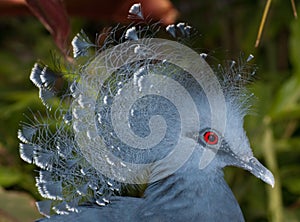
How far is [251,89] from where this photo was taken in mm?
2475

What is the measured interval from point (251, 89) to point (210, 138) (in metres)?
0.67

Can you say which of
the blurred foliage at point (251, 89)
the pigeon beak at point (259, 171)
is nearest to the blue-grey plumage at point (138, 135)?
the pigeon beak at point (259, 171)

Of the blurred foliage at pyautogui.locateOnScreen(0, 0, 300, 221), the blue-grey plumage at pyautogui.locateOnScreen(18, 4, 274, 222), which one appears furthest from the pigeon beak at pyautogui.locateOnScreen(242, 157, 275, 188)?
the blurred foliage at pyautogui.locateOnScreen(0, 0, 300, 221)

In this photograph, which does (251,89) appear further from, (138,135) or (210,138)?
(138,135)

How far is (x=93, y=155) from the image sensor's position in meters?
1.85

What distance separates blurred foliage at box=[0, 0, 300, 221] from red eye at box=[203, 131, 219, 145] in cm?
53

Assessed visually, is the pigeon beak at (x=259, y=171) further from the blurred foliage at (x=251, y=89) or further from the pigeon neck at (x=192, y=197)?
the blurred foliage at (x=251, y=89)

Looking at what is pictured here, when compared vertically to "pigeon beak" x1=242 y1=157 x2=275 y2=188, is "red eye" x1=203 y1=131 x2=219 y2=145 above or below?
above

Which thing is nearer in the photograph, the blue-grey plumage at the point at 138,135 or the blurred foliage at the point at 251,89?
the blue-grey plumage at the point at 138,135

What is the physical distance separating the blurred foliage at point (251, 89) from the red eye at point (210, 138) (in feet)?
1.73

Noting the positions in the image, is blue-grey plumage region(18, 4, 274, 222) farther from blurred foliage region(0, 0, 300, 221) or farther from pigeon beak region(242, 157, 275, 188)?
blurred foliage region(0, 0, 300, 221)

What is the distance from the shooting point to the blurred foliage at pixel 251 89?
2746mm

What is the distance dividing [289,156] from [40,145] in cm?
166

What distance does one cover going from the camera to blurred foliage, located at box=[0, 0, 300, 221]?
9.01 ft
